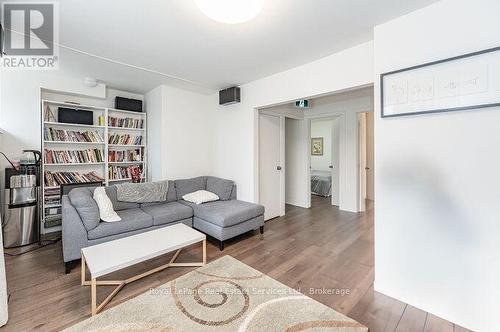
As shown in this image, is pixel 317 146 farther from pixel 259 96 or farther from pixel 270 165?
pixel 259 96

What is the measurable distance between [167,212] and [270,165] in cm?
200

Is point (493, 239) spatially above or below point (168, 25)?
below

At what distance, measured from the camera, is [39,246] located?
2.84 metres

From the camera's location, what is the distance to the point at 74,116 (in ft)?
11.6

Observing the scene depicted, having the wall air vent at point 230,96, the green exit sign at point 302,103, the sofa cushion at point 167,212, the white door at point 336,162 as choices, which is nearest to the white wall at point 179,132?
the wall air vent at point 230,96

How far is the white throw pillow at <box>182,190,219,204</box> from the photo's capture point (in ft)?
11.4

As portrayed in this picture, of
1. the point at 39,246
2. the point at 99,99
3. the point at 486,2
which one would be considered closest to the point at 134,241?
the point at 39,246

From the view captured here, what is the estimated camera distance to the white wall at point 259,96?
2365mm

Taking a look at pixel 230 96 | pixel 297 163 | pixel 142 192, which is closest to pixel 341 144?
pixel 297 163

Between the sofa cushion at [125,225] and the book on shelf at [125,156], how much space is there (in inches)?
55.0

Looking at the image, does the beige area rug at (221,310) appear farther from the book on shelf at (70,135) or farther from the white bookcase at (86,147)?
the book on shelf at (70,135)

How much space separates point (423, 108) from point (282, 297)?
6.27 ft

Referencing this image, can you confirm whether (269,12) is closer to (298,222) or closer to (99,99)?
(298,222)

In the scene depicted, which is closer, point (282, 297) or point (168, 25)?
point (282, 297)
